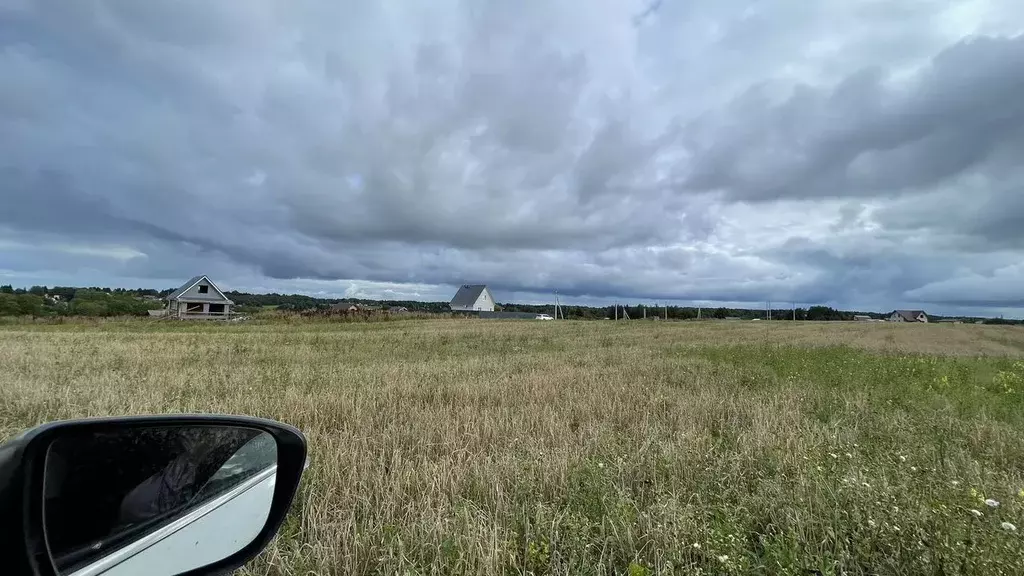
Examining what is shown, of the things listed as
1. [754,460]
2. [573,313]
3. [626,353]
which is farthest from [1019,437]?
[573,313]

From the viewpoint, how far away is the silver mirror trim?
3.90 ft

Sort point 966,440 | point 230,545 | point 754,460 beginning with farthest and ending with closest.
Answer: point 966,440 → point 754,460 → point 230,545

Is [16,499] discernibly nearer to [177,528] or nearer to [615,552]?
[177,528]

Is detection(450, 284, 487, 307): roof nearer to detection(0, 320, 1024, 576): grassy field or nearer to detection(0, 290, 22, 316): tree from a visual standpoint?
detection(0, 290, 22, 316): tree

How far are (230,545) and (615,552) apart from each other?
234 centimetres

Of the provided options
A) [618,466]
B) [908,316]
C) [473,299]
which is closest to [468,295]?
[473,299]

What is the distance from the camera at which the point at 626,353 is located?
16469 millimetres

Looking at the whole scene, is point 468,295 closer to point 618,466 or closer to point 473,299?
point 473,299

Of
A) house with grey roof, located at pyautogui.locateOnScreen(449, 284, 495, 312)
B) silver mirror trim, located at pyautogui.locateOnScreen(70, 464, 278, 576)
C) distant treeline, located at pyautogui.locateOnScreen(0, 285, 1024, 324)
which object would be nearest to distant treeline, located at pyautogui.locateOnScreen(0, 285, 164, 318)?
distant treeline, located at pyautogui.locateOnScreen(0, 285, 1024, 324)

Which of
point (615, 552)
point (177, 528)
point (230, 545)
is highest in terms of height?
point (177, 528)

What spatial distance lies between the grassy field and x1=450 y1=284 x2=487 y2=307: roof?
92685mm

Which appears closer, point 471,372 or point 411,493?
point 411,493

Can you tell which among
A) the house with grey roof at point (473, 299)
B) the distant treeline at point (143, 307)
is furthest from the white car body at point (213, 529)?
the house with grey roof at point (473, 299)

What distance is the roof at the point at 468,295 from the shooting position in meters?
104
